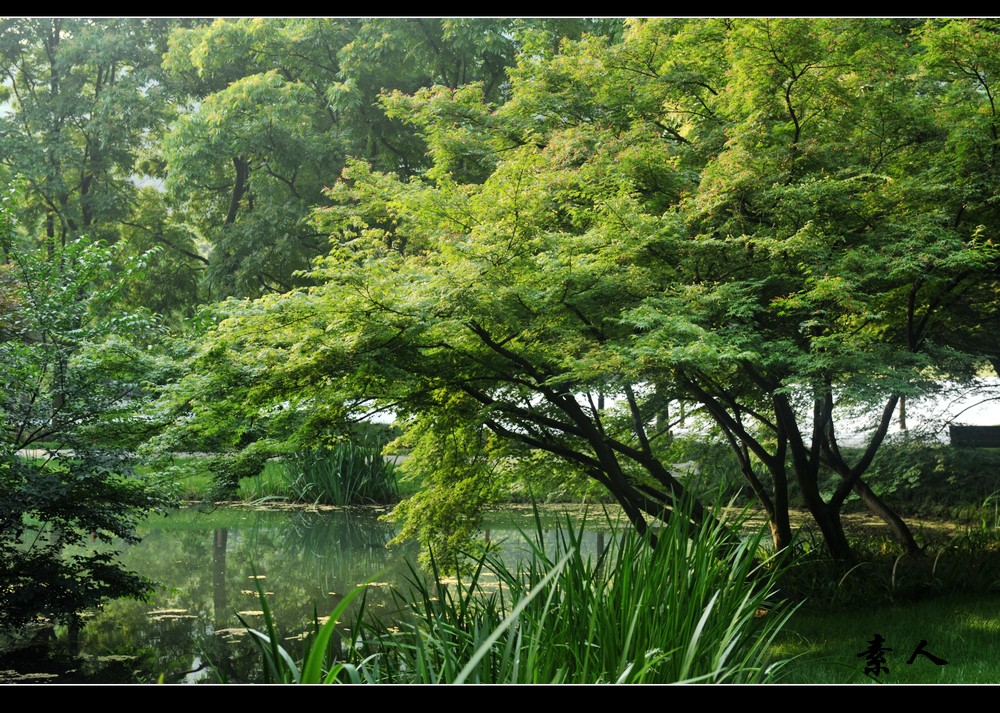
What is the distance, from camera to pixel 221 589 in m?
5.26

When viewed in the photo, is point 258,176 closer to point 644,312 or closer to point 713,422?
point 644,312

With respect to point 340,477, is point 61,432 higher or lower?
higher

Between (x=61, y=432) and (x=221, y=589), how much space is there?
1.42 metres

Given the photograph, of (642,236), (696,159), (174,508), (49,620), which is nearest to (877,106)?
(696,159)

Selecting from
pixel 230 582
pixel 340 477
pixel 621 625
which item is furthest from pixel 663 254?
pixel 230 582

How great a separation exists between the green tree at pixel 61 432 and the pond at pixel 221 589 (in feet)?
0.77

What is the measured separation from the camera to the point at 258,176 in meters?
5.21

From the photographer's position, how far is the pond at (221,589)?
452 centimetres

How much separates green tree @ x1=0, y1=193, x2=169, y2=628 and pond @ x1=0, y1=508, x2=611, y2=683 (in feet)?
0.77

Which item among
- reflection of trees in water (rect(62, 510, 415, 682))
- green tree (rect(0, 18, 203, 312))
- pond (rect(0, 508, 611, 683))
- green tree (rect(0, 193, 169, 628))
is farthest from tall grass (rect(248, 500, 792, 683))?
green tree (rect(0, 18, 203, 312))

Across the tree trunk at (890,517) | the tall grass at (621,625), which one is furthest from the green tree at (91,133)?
the tree trunk at (890,517)

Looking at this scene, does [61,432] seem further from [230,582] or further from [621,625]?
[621,625]

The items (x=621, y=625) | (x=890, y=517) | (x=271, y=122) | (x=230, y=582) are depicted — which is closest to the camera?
(x=621, y=625)
